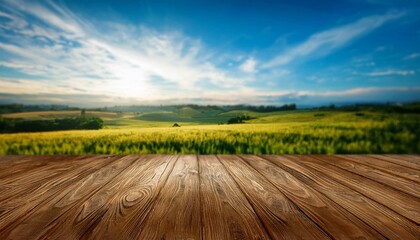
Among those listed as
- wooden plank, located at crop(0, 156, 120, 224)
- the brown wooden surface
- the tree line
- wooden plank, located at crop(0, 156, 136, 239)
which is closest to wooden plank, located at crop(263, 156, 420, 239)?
the brown wooden surface

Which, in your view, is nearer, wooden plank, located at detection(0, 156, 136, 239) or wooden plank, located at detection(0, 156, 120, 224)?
wooden plank, located at detection(0, 156, 136, 239)

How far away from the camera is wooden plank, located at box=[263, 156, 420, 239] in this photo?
78 centimetres

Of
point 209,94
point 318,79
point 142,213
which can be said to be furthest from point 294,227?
point 318,79

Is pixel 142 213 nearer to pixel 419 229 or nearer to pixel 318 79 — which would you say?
pixel 419 229

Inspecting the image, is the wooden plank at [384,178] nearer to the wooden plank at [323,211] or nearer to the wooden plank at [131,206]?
the wooden plank at [323,211]

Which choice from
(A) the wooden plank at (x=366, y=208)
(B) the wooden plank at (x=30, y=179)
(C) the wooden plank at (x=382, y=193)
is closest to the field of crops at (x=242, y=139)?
(B) the wooden plank at (x=30, y=179)

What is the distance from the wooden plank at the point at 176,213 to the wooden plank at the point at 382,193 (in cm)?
80

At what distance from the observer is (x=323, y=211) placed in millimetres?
927

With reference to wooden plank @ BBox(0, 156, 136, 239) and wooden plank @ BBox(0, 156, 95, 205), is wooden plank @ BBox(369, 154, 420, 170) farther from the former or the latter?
wooden plank @ BBox(0, 156, 95, 205)

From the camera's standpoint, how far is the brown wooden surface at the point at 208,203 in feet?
2.48

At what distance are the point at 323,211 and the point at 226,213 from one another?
0.38m

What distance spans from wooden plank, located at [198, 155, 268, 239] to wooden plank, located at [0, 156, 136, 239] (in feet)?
1.74

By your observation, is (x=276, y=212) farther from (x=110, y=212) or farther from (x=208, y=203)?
(x=110, y=212)

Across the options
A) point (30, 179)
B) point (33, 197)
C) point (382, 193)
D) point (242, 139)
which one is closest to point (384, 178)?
point (382, 193)
